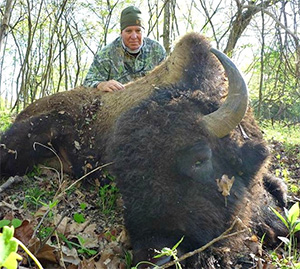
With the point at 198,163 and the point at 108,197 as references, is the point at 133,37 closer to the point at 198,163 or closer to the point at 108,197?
the point at 108,197

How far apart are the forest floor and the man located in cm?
238

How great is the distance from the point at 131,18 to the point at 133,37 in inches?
16.0

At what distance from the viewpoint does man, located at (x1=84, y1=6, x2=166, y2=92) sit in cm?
701

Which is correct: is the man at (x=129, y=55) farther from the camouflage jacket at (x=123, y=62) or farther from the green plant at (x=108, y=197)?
the green plant at (x=108, y=197)

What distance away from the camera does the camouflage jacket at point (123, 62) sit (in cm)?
698

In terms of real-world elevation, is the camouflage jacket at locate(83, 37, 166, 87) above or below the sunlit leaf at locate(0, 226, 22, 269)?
above

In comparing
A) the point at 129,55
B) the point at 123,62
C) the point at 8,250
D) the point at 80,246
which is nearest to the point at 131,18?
the point at 129,55

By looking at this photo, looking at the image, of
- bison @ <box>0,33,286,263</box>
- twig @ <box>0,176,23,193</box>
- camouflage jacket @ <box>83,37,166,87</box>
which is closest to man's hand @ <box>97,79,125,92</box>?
bison @ <box>0,33,286,263</box>

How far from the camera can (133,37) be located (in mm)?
7031

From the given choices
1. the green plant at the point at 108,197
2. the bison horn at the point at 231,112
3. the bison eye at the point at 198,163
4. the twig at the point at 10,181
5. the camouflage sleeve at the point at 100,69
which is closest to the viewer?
the bison eye at the point at 198,163

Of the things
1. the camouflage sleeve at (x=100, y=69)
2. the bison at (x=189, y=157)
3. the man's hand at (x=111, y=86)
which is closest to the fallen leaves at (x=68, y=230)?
the bison at (x=189, y=157)

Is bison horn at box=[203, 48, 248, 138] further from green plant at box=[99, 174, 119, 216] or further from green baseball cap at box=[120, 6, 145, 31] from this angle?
green baseball cap at box=[120, 6, 145, 31]

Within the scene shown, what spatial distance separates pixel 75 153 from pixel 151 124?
2309 mm

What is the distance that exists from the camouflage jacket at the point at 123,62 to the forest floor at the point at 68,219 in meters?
2.33
